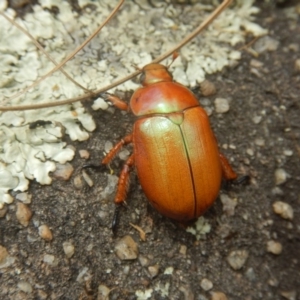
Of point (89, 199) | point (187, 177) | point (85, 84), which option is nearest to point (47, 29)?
point (85, 84)

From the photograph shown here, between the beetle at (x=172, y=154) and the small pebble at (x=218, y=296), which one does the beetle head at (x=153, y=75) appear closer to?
the beetle at (x=172, y=154)

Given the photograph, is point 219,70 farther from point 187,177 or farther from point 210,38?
point 187,177

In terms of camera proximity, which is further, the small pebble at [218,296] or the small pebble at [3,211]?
the small pebble at [218,296]

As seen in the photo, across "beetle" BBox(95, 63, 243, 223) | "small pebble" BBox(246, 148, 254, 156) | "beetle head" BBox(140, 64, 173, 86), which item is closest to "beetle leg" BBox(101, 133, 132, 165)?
"beetle" BBox(95, 63, 243, 223)

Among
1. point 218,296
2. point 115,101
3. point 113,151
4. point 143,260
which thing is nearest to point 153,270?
point 143,260

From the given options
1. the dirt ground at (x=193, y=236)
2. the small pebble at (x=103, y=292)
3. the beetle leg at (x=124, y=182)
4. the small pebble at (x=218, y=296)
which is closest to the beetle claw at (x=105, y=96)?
the dirt ground at (x=193, y=236)

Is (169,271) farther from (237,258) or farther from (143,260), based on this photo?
(237,258)
